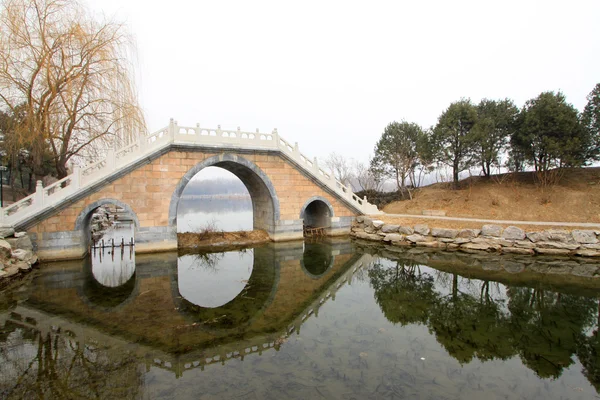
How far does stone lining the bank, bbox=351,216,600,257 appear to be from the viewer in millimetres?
13688

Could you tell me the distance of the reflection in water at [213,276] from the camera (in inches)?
356

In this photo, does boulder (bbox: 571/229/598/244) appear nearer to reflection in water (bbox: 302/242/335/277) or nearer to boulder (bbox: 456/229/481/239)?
boulder (bbox: 456/229/481/239)

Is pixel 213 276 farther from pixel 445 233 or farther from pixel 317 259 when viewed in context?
pixel 445 233

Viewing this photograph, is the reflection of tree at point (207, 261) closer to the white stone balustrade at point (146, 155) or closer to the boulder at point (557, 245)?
the white stone balustrade at point (146, 155)

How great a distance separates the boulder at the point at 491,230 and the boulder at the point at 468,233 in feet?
0.71

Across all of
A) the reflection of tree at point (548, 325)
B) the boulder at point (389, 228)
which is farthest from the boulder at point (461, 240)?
the reflection of tree at point (548, 325)

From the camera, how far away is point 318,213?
20641mm

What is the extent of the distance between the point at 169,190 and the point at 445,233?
13681mm

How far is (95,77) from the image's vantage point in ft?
46.0

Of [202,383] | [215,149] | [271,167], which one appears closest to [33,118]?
[215,149]

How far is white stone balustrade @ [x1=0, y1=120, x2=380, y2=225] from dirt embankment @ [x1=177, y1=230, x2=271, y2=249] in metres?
4.74

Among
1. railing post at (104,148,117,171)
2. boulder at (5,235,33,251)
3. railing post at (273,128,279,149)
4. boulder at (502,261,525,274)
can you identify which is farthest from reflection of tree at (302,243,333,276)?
boulder at (5,235,33,251)

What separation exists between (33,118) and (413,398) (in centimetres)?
1587

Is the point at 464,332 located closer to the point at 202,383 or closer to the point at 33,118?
the point at 202,383
